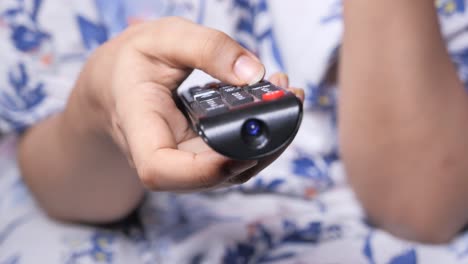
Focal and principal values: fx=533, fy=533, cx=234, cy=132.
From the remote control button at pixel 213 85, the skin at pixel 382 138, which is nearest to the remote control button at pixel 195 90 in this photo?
the remote control button at pixel 213 85

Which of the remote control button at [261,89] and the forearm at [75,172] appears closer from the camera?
the remote control button at [261,89]

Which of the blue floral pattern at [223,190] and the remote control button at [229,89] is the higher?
the remote control button at [229,89]

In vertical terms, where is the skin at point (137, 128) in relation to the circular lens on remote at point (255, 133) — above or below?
below

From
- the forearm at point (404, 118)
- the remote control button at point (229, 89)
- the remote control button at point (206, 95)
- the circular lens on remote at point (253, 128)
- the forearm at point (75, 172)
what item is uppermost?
the circular lens on remote at point (253, 128)

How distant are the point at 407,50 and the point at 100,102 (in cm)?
28

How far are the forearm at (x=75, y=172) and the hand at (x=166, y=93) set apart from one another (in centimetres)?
10

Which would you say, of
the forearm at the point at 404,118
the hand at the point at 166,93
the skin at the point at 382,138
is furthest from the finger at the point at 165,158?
the forearm at the point at 404,118

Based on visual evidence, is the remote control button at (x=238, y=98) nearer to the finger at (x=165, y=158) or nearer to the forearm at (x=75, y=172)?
the finger at (x=165, y=158)

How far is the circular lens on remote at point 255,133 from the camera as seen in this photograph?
0.80 ft

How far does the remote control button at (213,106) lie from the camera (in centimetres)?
26

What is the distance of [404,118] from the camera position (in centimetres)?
50

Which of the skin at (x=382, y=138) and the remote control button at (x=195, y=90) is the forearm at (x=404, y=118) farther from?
the remote control button at (x=195, y=90)

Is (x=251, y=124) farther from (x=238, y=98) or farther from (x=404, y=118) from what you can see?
(x=404, y=118)

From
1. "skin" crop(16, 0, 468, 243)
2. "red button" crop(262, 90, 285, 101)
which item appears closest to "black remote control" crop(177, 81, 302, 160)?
"red button" crop(262, 90, 285, 101)
